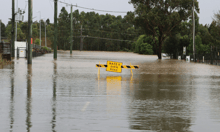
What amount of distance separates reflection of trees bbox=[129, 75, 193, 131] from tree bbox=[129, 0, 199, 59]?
51.3m

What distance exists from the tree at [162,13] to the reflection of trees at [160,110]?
51323 millimetres

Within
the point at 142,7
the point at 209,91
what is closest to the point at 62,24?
the point at 142,7

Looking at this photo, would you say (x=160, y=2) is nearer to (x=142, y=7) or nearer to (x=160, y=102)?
(x=142, y=7)

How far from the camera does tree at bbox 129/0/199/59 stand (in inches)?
2569

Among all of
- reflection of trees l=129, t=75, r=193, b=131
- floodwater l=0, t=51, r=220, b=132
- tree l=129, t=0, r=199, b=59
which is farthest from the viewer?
tree l=129, t=0, r=199, b=59

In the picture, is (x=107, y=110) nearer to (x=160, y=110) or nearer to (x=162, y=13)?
(x=160, y=110)

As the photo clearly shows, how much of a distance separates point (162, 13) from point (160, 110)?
192 feet

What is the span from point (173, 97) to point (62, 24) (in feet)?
558

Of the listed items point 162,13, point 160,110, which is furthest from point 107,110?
point 162,13

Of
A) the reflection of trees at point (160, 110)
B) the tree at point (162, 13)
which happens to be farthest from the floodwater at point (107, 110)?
the tree at point (162, 13)

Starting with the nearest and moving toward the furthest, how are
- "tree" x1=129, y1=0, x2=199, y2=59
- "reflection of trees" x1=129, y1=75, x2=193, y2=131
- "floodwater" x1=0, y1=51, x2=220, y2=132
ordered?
"floodwater" x1=0, y1=51, x2=220, y2=132 < "reflection of trees" x1=129, y1=75, x2=193, y2=131 < "tree" x1=129, y1=0, x2=199, y2=59

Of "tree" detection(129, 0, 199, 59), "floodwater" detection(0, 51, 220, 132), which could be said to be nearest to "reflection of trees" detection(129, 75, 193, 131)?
"floodwater" detection(0, 51, 220, 132)

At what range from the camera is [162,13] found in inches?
2645

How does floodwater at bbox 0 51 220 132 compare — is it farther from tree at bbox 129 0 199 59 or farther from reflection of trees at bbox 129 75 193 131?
tree at bbox 129 0 199 59
